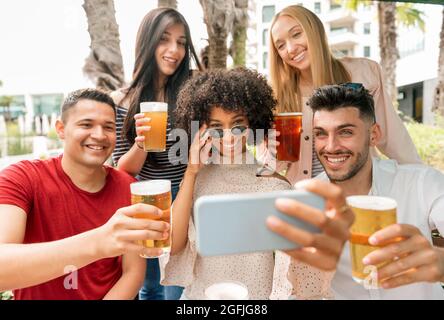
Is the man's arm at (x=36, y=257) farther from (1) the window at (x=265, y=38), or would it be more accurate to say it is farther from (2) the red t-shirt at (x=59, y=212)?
(1) the window at (x=265, y=38)

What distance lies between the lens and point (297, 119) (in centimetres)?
143

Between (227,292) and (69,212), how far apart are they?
2.19 ft

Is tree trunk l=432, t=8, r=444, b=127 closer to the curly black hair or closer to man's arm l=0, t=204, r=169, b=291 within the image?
the curly black hair

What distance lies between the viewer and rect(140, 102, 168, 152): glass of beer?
1.28 metres

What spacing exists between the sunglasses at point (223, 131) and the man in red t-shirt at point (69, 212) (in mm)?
409

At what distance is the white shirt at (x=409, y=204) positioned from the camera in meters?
1.07

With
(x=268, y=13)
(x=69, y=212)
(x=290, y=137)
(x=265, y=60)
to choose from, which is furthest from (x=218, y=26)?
(x=69, y=212)

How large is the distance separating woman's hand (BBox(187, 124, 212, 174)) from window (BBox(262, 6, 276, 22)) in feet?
2.87

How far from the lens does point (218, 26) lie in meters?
2.34

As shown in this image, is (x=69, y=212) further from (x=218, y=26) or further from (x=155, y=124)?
(x=218, y=26)

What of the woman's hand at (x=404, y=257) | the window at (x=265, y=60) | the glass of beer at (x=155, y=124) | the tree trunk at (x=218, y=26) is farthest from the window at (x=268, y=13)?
the woman's hand at (x=404, y=257)

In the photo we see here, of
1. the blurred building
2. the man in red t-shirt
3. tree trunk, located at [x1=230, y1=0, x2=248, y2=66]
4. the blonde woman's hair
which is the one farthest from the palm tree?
the man in red t-shirt
